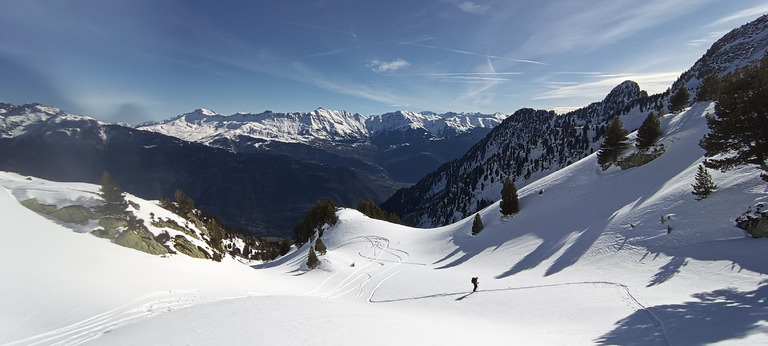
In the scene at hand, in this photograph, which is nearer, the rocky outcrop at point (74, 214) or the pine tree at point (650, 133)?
the rocky outcrop at point (74, 214)

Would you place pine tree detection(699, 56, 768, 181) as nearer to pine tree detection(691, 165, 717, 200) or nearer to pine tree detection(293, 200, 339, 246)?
pine tree detection(691, 165, 717, 200)

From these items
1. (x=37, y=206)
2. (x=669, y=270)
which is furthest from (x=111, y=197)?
(x=669, y=270)

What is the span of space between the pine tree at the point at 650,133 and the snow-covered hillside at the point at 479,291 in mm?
5486

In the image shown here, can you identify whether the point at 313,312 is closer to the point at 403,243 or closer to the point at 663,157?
the point at 403,243

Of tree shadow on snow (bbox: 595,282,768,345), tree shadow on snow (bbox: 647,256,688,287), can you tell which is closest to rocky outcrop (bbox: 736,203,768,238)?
tree shadow on snow (bbox: 647,256,688,287)

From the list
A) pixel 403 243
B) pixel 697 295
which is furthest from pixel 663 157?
pixel 403 243

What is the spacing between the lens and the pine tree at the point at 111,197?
128 feet

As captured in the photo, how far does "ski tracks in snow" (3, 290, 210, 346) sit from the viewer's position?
15.9 meters

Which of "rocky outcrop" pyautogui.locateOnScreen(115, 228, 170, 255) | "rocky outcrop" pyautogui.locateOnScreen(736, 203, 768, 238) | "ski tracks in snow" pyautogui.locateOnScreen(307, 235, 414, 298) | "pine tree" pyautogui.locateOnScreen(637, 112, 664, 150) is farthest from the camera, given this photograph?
"pine tree" pyautogui.locateOnScreen(637, 112, 664, 150)

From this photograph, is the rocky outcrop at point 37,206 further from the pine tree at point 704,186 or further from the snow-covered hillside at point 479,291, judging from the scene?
the pine tree at point 704,186

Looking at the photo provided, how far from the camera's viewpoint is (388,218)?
10788 cm

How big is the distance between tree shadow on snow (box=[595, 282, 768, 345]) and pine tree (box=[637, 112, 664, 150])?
4509 centimetres

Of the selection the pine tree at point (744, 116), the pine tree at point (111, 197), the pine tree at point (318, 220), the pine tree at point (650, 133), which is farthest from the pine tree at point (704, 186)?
the pine tree at point (318, 220)

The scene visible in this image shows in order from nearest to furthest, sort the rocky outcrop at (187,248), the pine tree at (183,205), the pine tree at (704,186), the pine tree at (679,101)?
the pine tree at (704,186) < the rocky outcrop at (187,248) < the pine tree at (679,101) < the pine tree at (183,205)
